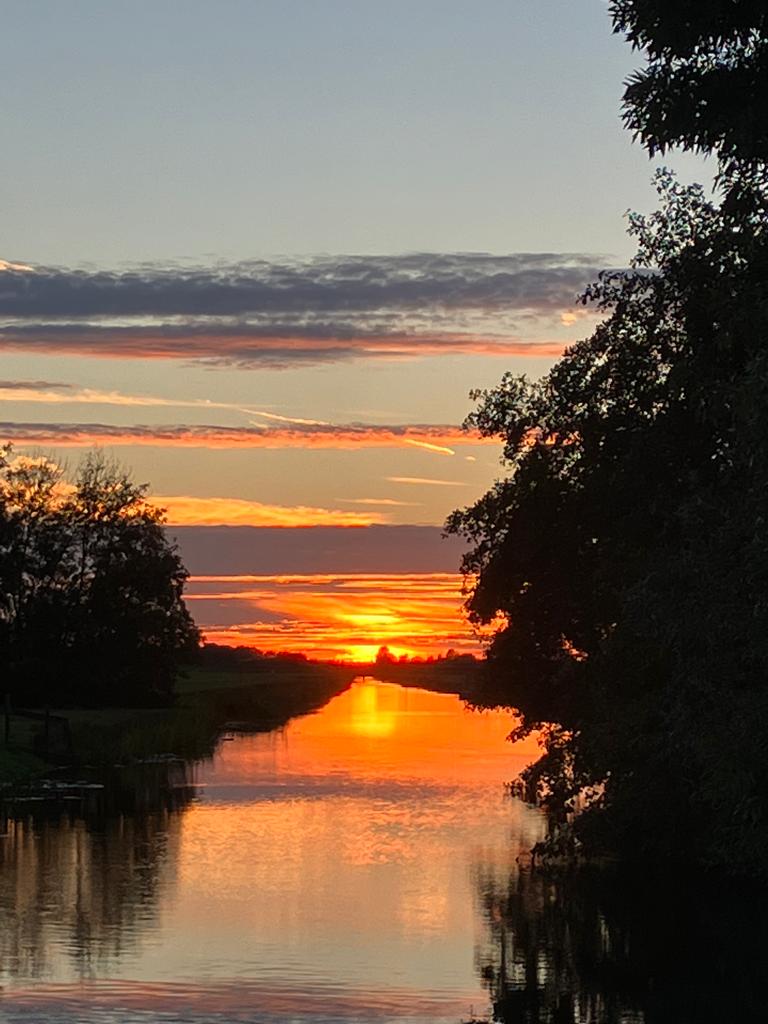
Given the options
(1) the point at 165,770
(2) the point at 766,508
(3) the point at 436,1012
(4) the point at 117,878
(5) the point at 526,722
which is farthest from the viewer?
(1) the point at 165,770

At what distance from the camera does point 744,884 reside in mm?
42531

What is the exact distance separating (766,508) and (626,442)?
2097 cm

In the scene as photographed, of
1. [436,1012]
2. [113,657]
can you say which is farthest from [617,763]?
[113,657]

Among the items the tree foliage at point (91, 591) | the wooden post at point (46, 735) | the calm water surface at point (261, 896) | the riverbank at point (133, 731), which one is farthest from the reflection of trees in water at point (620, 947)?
the tree foliage at point (91, 591)

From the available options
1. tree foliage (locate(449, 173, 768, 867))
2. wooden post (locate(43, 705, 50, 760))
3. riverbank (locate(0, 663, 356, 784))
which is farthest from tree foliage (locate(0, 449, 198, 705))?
tree foliage (locate(449, 173, 768, 867))

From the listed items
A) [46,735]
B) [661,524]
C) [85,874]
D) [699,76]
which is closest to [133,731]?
[46,735]

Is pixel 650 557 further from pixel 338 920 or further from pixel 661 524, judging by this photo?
pixel 338 920

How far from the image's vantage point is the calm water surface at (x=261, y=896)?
90.1 feet

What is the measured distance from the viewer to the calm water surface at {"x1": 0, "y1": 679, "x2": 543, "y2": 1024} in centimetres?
2747

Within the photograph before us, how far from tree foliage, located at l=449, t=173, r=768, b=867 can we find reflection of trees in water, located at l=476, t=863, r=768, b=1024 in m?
1.48

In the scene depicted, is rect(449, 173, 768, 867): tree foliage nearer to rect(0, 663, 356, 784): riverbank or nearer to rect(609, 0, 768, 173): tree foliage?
rect(609, 0, 768, 173): tree foliage

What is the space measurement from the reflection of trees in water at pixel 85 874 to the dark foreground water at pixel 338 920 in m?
0.09

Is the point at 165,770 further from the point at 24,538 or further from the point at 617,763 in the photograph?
the point at 24,538

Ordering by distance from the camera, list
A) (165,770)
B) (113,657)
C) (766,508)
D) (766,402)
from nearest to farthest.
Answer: (766,402) → (766,508) → (165,770) → (113,657)
